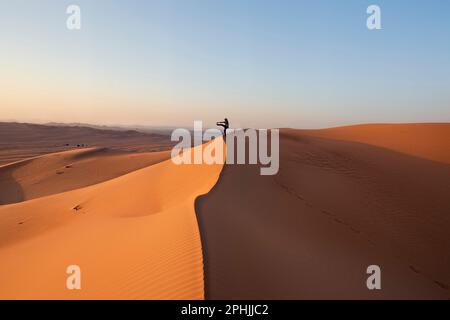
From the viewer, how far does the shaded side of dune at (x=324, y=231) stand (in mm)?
4199

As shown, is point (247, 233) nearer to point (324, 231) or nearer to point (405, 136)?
point (324, 231)

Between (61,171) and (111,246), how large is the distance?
2026 cm

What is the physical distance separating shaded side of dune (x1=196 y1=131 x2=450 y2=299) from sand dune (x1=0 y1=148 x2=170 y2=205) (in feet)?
49.9

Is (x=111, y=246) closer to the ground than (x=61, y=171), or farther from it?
farther from it

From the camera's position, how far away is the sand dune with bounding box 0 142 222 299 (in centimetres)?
390

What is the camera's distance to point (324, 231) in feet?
21.8

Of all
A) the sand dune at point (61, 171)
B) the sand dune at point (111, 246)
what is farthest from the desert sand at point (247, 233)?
the sand dune at point (61, 171)

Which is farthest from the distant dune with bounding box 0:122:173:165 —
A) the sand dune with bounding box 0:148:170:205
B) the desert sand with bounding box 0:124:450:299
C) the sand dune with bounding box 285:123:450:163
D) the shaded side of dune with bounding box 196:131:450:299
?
the shaded side of dune with bounding box 196:131:450:299

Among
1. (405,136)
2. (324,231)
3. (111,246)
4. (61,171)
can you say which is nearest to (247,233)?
(324,231)

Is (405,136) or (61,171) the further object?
(61,171)

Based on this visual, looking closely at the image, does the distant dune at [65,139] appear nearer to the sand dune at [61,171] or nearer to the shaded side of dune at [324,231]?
the sand dune at [61,171]

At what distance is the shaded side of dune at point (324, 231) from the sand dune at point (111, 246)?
1.23ft

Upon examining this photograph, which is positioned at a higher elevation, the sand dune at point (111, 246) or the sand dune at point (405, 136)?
the sand dune at point (405, 136)
